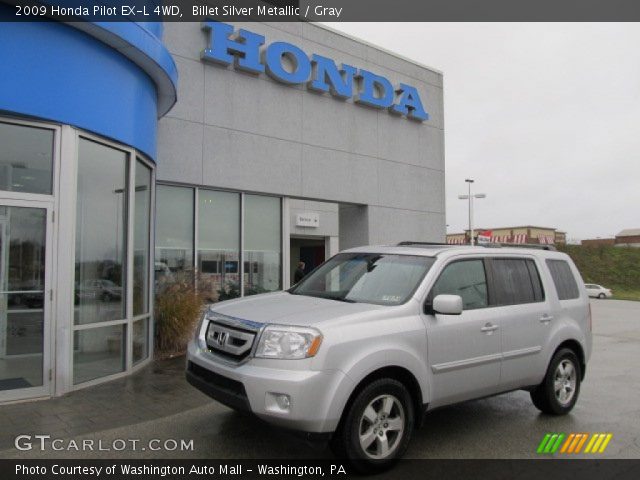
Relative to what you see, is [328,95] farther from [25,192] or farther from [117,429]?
[117,429]

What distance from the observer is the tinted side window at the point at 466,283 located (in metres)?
5.11

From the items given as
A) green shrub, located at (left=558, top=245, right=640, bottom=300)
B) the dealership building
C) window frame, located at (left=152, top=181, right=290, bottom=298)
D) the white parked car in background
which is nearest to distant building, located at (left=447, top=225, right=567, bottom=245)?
green shrub, located at (left=558, top=245, right=640, bottom=300)

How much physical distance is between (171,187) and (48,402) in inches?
225

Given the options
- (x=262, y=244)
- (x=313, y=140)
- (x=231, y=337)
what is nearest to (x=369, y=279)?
(x=231, y=337)

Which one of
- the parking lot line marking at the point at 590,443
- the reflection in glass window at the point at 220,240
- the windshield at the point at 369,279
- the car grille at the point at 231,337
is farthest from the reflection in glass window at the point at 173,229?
the parking lot line marking at the point at 590,443

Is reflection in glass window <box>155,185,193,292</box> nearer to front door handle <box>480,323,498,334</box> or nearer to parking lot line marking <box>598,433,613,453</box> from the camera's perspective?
front door handle <box>480,323,498,334</box>

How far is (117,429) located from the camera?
5.22m

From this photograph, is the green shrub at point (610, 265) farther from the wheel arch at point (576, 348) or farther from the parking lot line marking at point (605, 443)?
the parking lot line marking at point (605, 443)

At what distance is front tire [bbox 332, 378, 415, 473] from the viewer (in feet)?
13.5

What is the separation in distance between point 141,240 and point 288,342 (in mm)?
4840

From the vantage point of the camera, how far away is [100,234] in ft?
23.2

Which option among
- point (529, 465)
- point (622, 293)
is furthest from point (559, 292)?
point (622, 293)

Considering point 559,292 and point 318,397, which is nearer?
point 318,397

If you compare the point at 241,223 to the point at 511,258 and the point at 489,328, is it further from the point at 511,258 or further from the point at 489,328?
the point at 489,328
